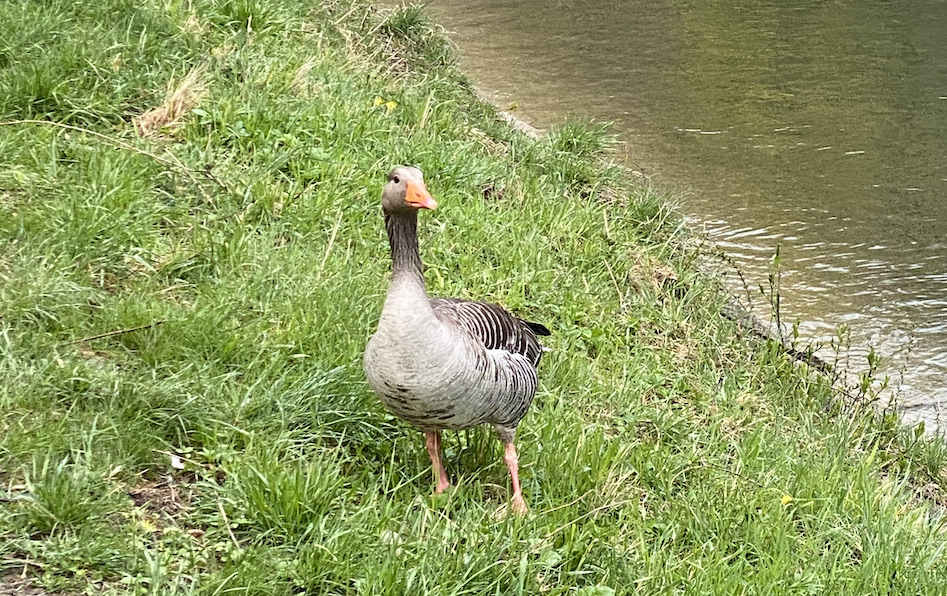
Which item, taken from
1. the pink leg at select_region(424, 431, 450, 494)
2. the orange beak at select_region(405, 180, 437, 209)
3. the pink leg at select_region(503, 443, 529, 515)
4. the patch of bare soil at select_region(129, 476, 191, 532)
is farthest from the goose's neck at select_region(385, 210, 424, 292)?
the patch of bare soil at select_region(129, 476, 191, 532)

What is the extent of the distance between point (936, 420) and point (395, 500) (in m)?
3.97

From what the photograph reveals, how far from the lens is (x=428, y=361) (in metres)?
3.07

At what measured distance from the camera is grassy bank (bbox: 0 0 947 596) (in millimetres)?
3045

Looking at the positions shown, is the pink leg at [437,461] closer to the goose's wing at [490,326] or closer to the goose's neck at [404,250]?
the goose's wing at [490,326]

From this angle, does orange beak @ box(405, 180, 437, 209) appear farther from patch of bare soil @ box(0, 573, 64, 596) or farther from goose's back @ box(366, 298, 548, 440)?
patch of bare soil @ box(0, 573, 64, 596)

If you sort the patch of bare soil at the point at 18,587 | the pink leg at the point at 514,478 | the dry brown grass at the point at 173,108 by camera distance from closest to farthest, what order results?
the patch of bare soil at the point at 18,587, the pink leg at the point at 514,478, the dry brown grass at the point at 173,108

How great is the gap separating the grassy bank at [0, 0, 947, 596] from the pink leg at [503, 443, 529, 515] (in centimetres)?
9

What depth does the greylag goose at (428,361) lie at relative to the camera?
3.08 m

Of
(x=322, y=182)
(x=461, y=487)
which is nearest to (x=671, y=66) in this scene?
(x=322, y=182)

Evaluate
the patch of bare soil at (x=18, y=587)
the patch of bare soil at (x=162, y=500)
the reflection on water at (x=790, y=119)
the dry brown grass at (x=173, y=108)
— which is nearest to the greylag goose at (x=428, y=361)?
the patch of bare soil at (x=162, y=500)

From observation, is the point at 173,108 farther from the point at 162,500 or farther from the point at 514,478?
the point at 514,478

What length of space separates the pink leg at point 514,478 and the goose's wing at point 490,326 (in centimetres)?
37

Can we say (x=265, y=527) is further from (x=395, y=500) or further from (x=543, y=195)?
(x=543, y=195)

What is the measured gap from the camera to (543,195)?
667 cm
